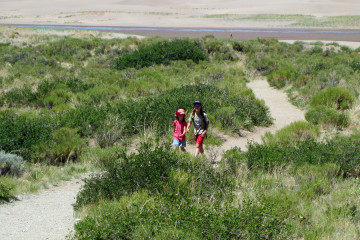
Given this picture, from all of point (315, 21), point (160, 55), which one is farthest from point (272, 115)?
point (315, 21)

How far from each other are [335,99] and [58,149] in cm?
936

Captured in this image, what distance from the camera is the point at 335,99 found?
13.8 m

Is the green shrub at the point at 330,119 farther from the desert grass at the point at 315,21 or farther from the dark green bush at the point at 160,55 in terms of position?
the desert grass at the point at 315,21

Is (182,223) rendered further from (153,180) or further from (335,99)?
(335,99)

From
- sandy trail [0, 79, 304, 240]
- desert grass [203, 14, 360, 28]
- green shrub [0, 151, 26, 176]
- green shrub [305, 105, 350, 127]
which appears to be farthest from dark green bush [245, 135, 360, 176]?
desert grass [203, 14, 360, 28]

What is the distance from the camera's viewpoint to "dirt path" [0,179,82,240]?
17.4ft

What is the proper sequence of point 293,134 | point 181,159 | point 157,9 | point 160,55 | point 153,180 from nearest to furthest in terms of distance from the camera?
point 153,180, point 181,159, point 293,134, point 160,55, point 157,9

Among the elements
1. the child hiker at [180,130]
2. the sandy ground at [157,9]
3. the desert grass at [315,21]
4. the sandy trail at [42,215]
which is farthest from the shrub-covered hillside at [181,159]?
the sandy ground at [157,9]

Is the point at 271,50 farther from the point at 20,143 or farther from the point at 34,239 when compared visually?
the point at 34,239

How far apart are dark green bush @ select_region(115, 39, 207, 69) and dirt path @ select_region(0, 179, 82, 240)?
15.7 metres

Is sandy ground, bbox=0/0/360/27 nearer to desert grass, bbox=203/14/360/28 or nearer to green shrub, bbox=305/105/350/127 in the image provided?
desert grass, bbox=203/14/360/28

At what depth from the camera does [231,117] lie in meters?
11.9

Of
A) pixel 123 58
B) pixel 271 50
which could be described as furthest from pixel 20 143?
pixel 271 50

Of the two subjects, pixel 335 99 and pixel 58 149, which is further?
pixel 335 99
